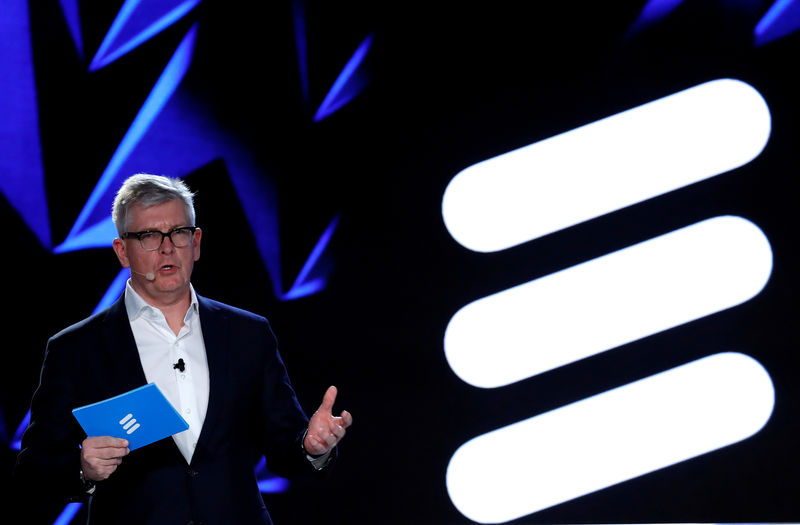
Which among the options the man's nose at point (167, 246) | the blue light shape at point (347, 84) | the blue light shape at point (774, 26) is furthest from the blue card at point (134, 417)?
the blue light shape at point (774, 26)

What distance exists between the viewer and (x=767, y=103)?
→ 2977 mm

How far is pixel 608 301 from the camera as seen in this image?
2979 millimetres

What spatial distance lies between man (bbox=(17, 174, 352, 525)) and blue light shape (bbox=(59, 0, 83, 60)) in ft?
4.31

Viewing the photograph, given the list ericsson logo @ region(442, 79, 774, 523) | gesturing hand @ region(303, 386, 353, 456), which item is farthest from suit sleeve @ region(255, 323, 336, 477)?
ericsson logo @ region(442, 79, 774, 523)

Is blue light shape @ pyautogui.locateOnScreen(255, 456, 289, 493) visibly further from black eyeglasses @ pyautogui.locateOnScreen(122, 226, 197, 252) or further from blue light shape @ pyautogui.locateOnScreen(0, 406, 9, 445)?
black eyeglasses @ pyautogui.locateOnScreen(122, 226, 197, 252)

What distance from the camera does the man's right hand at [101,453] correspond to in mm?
1523

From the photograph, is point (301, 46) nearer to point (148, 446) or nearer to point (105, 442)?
point (148, 446)

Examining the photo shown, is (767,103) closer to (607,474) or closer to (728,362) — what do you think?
(728,362)

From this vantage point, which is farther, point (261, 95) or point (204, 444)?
point (261, 95)

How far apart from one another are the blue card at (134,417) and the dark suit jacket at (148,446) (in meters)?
0.17

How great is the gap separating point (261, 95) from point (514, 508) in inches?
71.7

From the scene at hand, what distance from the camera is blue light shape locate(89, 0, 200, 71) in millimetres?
2898

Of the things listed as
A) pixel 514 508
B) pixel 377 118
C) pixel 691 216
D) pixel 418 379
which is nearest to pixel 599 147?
pixel 691 216

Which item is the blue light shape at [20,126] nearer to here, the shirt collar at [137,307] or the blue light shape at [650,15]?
the shirt collar at [137,307]
